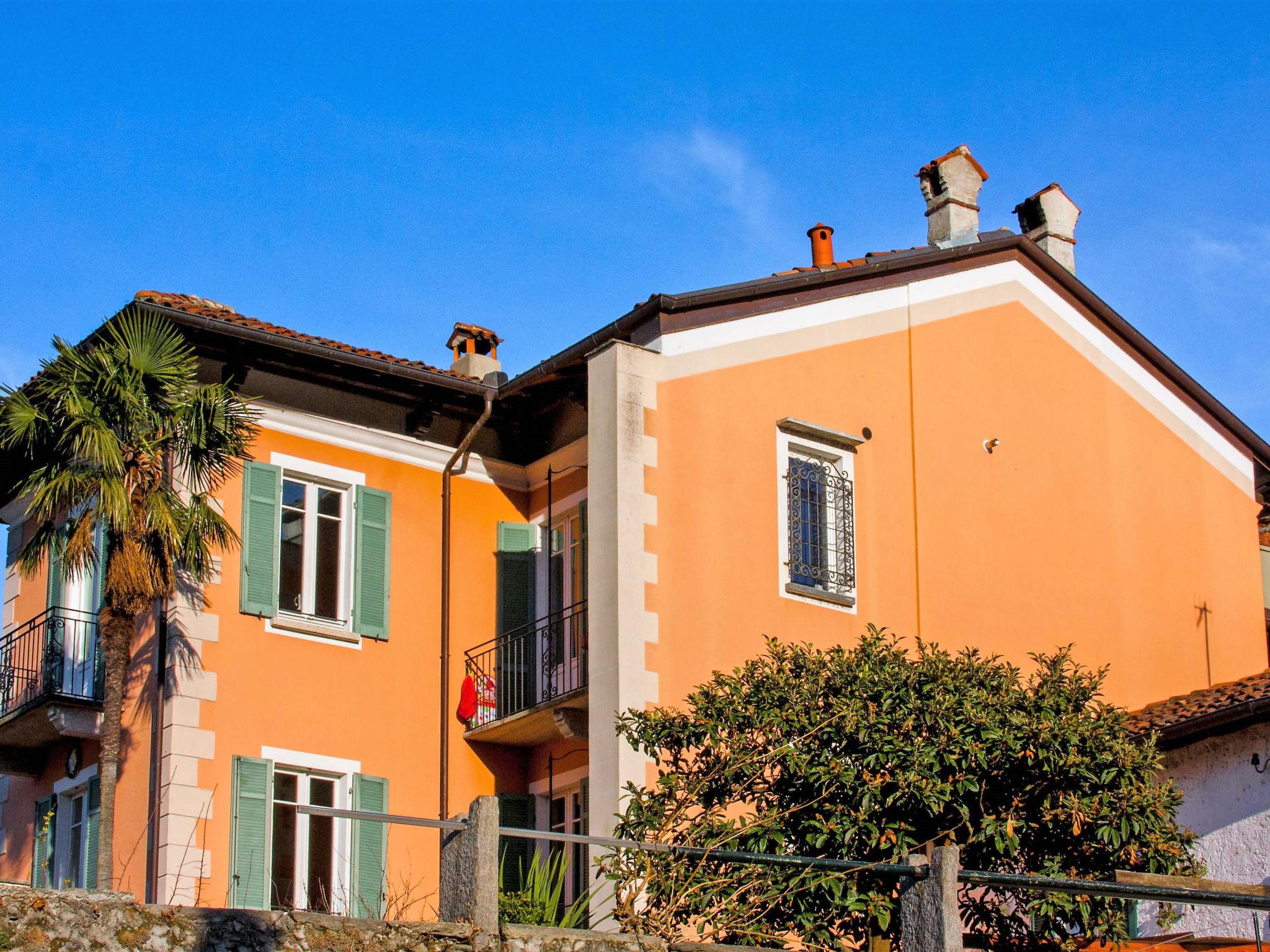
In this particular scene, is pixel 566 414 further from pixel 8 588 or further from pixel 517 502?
pixel 8 588

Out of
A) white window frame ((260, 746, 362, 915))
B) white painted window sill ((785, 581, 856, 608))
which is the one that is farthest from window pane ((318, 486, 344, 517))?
white painted window sill ((785, 581, 856, 608))

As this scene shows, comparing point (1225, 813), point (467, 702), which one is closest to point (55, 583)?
point (467, 702)

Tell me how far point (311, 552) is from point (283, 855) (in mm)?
2898

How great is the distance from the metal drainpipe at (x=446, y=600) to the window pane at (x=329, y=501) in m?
1.11

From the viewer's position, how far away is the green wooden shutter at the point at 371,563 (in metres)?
17.9

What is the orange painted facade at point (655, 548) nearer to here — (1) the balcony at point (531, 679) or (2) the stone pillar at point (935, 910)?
(1) the balcony at point (531, 679)

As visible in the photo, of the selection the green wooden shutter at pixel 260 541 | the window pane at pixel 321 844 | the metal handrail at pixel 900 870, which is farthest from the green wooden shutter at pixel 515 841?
the metal handrail at pixel 900 870

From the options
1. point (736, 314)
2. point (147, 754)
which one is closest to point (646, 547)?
point (736, 314)

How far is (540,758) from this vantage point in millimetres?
18250

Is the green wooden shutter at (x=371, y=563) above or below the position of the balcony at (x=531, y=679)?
above

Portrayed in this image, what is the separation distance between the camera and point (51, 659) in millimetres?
18234

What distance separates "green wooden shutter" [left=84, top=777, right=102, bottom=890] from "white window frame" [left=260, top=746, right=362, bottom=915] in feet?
5.62

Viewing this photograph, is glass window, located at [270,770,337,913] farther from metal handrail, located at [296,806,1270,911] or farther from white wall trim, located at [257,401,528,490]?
metal handrail, located at [296,806,1270,911]

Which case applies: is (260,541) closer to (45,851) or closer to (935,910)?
(45,851)
